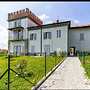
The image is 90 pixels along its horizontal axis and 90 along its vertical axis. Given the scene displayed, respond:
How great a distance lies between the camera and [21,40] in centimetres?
4503

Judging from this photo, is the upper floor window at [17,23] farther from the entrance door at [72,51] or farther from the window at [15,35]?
the entrance door at [72,51]

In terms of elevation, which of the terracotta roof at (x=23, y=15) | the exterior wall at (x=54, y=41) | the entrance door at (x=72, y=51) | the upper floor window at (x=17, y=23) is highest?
the terracotta roof at (x=23, y=15)

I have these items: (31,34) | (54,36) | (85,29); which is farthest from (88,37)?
(31,34)

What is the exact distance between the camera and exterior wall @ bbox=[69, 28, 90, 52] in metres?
38.2

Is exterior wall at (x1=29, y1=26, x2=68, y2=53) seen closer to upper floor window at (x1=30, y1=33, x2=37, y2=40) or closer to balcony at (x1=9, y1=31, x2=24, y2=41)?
upper floor window at (x1=30, y1=33, x2=37, y2=40)

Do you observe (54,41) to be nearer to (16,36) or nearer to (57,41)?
(57,41)

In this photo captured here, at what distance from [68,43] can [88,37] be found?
3717 millimetres

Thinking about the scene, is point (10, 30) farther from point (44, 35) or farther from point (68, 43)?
point (68, 43)

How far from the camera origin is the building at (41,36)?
38.6 metres

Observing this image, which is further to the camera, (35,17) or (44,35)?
(35,17)

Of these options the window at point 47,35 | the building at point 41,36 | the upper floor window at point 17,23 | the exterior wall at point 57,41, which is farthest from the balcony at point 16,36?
the exterior wall at point 57,41

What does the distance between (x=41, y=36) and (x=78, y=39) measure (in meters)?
7.33

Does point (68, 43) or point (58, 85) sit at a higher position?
point (68, 43)

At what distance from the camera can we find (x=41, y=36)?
1645 inches
